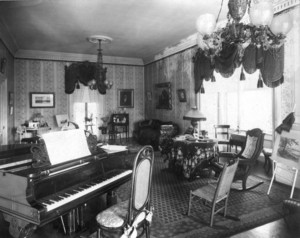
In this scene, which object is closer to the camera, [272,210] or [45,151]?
[45,151]

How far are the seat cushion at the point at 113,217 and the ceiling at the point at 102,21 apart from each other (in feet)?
13.2

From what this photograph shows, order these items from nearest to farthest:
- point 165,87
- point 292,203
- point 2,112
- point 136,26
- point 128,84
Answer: point 292,203
point 136,26
point 2,112
point 165,87
point 128,84

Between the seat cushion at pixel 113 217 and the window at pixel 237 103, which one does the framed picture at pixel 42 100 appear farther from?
the seat cushion at pixel 113 217

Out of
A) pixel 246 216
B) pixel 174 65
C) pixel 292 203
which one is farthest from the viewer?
pixel 174 65

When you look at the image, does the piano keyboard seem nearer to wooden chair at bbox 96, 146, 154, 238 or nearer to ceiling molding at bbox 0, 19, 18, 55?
wooden chair at bbox 96, 146, 154, 238

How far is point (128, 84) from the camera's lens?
11000mm

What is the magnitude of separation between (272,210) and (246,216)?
1.61 feet

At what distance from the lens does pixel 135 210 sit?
2.15 metres

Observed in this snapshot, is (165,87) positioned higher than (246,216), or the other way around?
(165,87)

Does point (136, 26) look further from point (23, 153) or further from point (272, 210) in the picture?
point (272, 210)

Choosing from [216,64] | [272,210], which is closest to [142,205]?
[272,210]

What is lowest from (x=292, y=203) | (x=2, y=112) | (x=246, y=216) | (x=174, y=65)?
(x=246, y=216)

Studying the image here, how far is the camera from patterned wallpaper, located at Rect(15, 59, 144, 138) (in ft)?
29.9

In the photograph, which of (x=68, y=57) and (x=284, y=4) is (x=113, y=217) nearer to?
(x=284, y=4)
